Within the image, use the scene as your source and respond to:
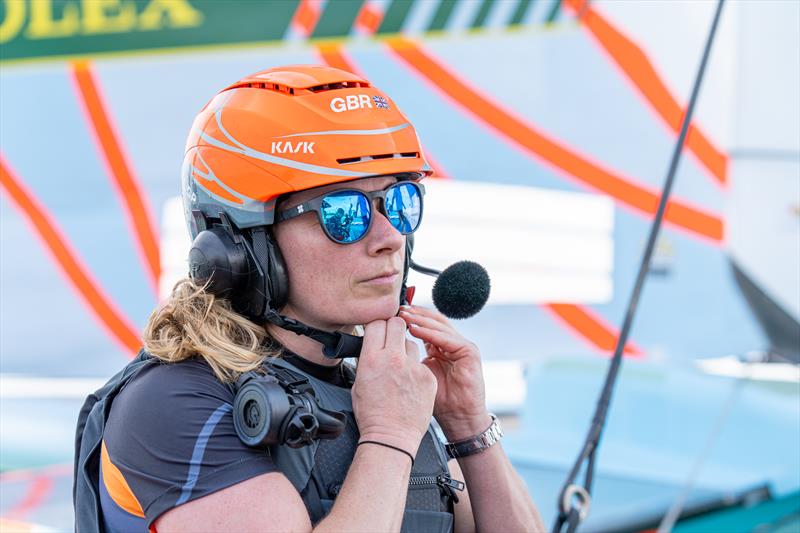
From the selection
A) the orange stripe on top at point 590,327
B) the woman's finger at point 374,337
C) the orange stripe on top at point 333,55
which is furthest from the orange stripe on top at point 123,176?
the woman's finger at point 374,337

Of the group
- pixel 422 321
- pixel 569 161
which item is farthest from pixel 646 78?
pixel 422 321

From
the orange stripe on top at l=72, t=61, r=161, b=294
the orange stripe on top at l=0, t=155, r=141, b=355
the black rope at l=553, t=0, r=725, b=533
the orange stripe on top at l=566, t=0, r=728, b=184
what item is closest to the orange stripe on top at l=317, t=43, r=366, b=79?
the orange stripe on top at l=72, t=61, r=161, b=294

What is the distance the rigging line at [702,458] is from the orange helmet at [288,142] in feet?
5.17

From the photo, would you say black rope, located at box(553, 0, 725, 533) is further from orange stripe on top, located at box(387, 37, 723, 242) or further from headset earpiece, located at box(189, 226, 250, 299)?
orange stripe on top, located at box(387, 37, 723, 242)

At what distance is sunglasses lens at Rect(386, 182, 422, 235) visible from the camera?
138cm

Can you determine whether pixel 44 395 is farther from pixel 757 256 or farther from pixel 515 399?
pixel 757 256

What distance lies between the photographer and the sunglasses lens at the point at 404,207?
1.38 meters

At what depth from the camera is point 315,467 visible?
1269mm

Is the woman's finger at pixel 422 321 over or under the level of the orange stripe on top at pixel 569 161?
under

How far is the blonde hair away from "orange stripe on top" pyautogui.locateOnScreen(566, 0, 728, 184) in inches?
91.0

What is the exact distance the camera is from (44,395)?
112 inches

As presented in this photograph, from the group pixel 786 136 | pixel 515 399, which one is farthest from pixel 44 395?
pixel 786 136

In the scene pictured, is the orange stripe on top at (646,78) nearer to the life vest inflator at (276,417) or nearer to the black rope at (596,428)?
the black rope at (596,428)

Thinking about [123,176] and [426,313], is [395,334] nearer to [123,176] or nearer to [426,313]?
[426,313]
